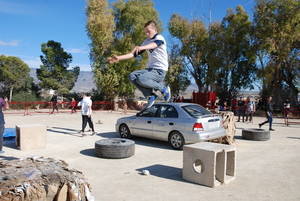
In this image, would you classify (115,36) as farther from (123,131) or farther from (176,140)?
(176,140)

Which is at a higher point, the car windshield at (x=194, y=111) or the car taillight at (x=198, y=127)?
the car windshield at (x=194, y=111)

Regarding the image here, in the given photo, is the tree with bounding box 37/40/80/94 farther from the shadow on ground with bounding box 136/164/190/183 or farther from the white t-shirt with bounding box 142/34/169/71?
the white t-shirt with bounding box 142/34/169/71

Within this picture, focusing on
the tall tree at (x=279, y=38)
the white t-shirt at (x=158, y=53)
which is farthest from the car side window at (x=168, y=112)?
the tall tree at (x=279, y=38)

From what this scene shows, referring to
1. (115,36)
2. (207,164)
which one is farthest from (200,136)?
(115,36)

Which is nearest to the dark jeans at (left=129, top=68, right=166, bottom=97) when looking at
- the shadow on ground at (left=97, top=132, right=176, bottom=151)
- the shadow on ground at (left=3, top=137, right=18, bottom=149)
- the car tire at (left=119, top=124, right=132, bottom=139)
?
the shadow on ground at (left=97, top=132, right=176, bottom=151)

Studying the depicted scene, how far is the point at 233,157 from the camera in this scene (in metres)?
6.46

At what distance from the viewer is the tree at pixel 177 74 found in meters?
35.0

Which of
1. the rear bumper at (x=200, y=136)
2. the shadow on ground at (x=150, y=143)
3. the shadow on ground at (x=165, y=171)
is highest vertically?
the rear bumper at (x=200, y=136)

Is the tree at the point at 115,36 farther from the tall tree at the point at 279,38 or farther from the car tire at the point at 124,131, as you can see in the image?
the car tire at the point at 124,131

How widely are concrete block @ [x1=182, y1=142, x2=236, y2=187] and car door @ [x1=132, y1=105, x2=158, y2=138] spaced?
456 cm

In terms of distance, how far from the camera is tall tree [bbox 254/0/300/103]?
2647cm

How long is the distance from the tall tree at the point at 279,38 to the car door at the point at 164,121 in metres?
20.4

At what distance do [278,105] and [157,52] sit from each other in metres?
29.8

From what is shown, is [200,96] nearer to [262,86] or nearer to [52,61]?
[262,86]
